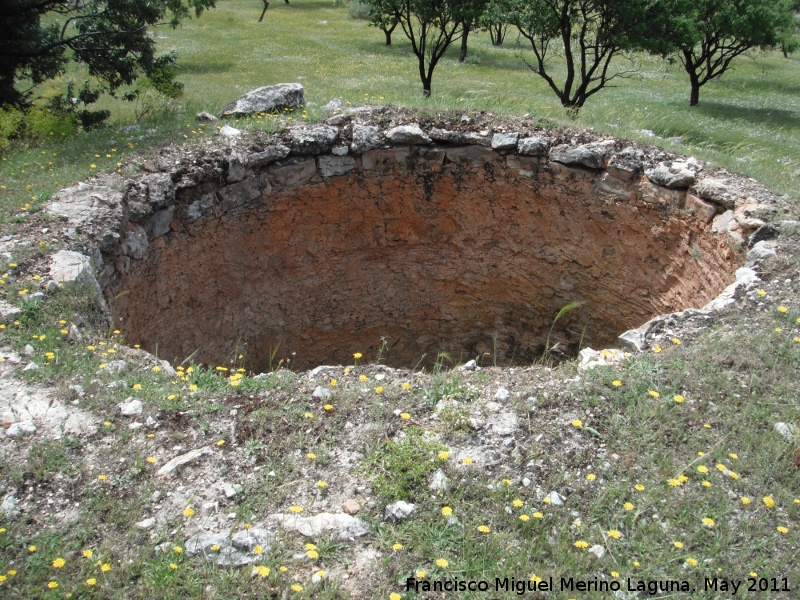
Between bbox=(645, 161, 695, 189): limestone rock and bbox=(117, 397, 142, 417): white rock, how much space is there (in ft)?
20.9

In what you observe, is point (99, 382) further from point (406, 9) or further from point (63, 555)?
point (406, 9)

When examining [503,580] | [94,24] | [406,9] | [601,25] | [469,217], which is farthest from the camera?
[406,9]

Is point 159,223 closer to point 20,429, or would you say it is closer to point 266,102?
point 266,102

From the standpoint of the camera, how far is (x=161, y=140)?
8055 millimetres

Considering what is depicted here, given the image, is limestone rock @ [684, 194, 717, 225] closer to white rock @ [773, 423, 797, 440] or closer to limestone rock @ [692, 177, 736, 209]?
limestone rock @ [692, 177, 736, 209]

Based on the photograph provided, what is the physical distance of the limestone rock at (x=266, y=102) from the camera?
916 centimetres

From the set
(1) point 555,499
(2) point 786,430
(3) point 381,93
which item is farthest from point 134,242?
(2) point 786,430

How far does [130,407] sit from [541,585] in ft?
9.35

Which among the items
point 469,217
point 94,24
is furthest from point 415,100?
point 94,24

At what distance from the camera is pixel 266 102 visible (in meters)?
9.20

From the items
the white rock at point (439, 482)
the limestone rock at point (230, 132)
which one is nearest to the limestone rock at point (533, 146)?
the limestone rock at point (230, 132)

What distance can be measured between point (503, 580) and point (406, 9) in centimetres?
1400

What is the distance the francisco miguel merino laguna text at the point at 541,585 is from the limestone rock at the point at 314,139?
6.35 metres

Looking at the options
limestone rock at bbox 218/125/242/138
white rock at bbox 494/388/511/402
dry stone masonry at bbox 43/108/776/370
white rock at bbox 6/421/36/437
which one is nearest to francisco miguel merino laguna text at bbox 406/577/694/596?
white rock at bbox 494/388/511/402
